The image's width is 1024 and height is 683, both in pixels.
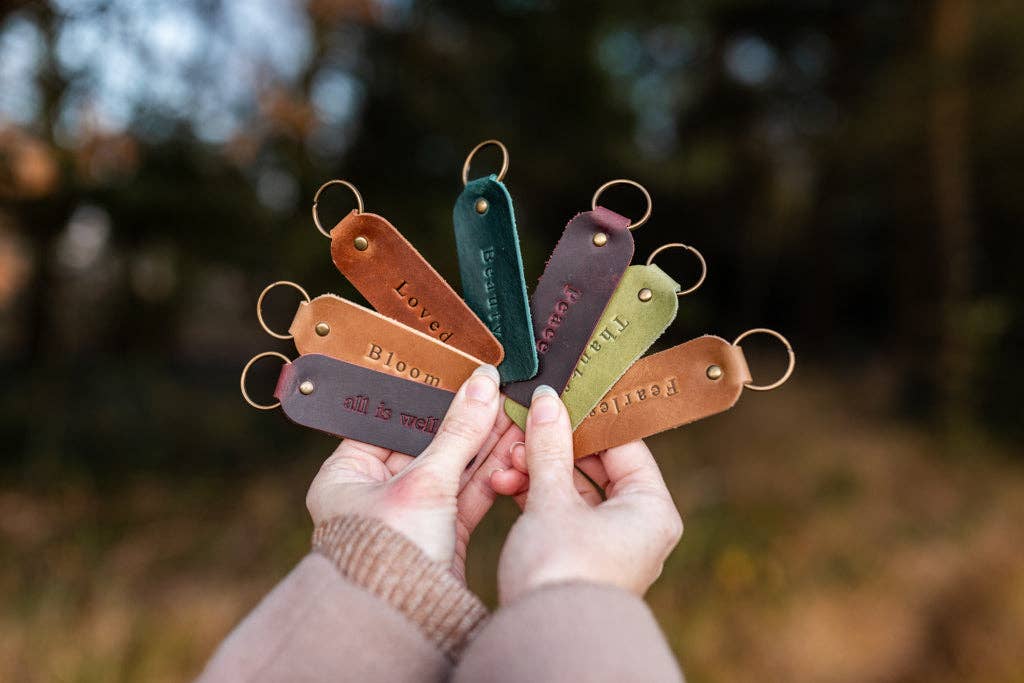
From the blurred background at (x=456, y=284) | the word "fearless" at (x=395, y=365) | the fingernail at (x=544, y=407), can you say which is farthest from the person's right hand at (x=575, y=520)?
the blurred background at (x=456, y=284)

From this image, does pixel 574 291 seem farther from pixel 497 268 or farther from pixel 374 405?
pixel 374 405

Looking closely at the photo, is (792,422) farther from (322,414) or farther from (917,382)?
(322,414)

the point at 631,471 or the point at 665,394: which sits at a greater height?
the point at 665,394

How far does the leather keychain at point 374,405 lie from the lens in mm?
1232

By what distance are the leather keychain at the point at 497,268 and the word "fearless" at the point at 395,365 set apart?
0.14 metres

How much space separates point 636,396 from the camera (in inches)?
48.6

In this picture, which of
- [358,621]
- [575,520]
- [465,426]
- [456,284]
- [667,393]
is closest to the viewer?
[358,621]

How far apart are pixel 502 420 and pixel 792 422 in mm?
5827

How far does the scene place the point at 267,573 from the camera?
11.9 feet

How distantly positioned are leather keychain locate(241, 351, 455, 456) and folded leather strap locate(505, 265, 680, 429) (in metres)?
0.15

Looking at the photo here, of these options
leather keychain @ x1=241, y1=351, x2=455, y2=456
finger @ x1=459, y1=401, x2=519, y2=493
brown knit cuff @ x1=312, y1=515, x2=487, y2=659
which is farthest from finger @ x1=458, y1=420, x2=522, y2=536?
brown knit cuff @ x1=312, y1=515, x2=487, y2=659

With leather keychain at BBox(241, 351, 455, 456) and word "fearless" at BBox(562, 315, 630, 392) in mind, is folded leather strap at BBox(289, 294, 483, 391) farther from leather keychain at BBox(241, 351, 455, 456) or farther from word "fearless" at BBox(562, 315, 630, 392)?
word "fearless" at BBox(562, 315, 630, 392)

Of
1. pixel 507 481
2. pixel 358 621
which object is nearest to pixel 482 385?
pixel 507 481

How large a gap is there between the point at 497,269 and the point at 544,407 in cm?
27
